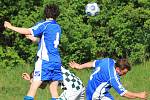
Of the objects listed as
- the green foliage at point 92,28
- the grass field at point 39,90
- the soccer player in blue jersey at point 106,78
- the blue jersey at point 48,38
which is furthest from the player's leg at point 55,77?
the green foliage at point 92,28

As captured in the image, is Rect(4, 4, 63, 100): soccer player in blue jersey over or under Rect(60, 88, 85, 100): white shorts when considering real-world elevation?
over

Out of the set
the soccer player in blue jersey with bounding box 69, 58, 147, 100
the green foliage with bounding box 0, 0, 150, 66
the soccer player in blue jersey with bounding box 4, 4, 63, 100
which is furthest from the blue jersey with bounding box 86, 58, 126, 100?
the green foliage with bounding box 0, 0, 150, 66

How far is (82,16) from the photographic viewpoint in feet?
52.3

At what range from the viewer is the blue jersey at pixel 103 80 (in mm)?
7730

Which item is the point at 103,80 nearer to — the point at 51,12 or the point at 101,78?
the point at 101,78

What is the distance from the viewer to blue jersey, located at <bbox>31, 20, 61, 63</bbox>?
877 cm

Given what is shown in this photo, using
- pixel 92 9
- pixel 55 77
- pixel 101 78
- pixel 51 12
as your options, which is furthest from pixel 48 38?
pixel 92 9

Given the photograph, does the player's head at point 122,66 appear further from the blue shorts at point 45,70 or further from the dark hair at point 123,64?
the blue shorts at point 45,70

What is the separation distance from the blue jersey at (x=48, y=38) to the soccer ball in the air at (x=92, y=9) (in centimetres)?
550

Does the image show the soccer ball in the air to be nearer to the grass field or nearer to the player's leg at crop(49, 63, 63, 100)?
the grass field

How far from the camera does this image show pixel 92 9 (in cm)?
1477

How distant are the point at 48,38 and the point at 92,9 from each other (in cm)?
610

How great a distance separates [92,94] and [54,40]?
1252 millimetres

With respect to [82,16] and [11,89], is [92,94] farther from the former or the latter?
[82,16]
